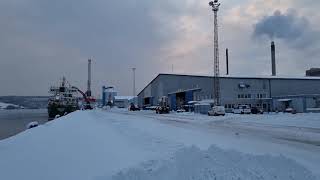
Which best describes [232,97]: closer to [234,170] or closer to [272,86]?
[272,86]

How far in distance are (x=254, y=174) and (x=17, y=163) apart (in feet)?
32.4

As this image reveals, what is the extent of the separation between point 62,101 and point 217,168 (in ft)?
396

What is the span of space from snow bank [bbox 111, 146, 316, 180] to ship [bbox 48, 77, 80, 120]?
10929 cm

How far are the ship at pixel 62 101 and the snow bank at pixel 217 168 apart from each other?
109m

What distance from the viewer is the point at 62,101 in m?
126

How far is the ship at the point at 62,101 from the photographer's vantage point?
390ft

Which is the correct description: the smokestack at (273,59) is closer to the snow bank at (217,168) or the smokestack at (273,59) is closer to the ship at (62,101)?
the ship at (62,101)

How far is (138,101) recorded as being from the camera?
187875 mm

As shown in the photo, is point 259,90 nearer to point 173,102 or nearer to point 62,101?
point 173,102

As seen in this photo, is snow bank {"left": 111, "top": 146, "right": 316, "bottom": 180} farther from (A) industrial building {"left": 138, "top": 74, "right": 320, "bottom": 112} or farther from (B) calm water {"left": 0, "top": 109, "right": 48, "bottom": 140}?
(A) industrial building {"left": 138, "top": 74, "right": 320, "bottom": 112}

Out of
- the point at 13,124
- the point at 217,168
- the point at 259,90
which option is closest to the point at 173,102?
the point at 259,90

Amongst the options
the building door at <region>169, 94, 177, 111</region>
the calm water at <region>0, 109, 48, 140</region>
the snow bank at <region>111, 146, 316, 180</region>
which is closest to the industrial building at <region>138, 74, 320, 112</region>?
the building door at <region>169, 94, 177, 111</region>

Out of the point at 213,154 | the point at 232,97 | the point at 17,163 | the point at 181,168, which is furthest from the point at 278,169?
the point at 232,97

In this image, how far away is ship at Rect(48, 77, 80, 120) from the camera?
390ft
